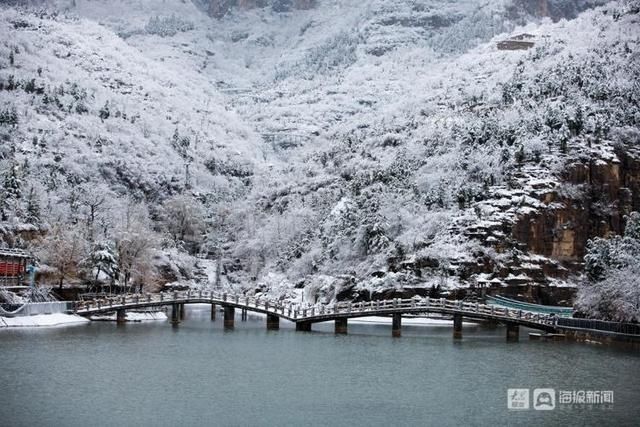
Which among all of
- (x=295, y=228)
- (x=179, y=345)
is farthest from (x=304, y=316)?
(x=295, y=228)

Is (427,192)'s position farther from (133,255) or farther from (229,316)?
(229,316)

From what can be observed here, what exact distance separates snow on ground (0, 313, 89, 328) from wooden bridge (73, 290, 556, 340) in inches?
92.0

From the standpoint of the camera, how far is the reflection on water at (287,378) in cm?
4322

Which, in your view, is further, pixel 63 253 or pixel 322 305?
pixel 63 253

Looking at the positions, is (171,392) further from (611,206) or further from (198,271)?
(198,271)

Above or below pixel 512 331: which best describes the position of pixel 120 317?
above

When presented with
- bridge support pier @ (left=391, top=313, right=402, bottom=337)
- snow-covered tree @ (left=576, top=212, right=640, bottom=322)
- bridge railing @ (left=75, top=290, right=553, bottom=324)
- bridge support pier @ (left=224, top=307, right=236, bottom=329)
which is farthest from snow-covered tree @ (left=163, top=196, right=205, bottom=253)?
snow-covered tree @ (left=576, top=212, right=640, bottom=322)

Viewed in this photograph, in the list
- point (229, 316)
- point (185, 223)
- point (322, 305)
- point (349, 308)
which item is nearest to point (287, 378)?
point (349, 308)

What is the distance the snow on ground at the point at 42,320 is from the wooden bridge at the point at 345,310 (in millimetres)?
2336

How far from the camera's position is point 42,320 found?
85.3 meters

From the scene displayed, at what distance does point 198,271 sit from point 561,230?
69.8 metres

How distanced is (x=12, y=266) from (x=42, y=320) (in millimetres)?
11577

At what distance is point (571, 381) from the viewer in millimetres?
55781

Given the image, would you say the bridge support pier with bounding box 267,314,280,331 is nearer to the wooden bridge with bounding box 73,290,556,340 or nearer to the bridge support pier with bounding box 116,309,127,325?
the wooden bridge with bounding box 73,290,556,340
